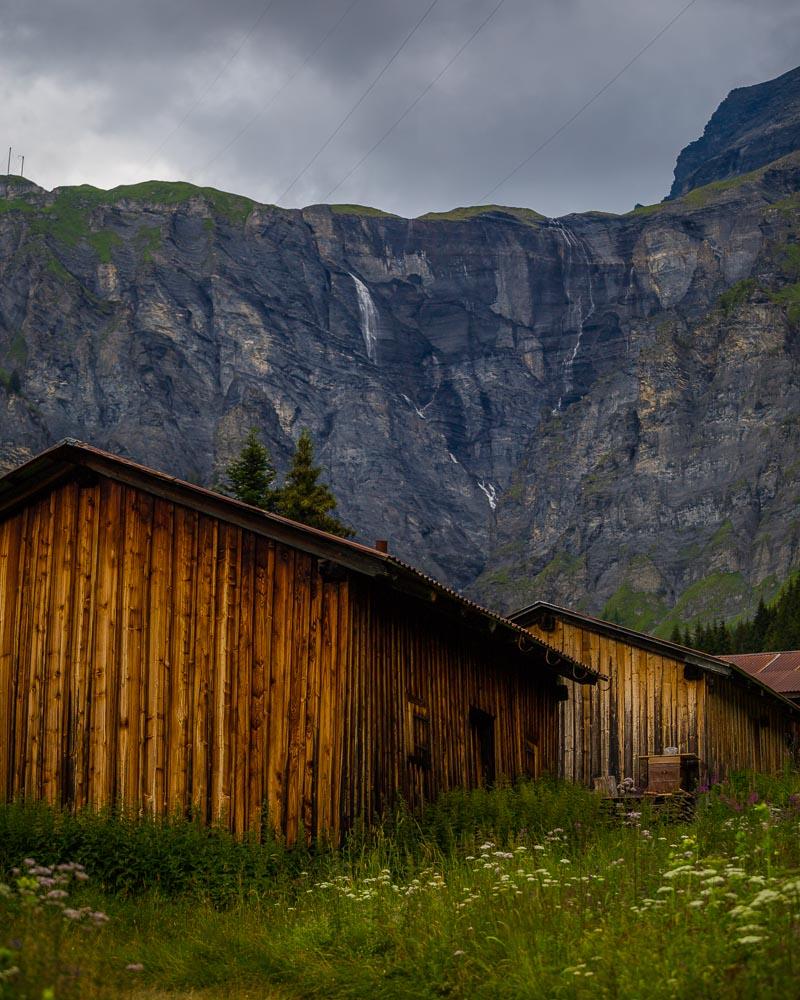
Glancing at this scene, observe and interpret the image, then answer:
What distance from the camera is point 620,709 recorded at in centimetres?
2470

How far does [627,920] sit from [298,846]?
17.1 ft

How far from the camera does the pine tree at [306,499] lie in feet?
148

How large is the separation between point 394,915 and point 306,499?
38.8 meters

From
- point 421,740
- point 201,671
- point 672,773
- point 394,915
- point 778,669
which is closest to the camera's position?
point 394,915

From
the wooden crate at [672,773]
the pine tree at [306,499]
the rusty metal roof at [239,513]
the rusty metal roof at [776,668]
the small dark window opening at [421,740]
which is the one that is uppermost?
the pine tree at [306,499]

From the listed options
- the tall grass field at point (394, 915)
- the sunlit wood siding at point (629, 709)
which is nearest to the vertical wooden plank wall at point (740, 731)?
the sunlit wood siding at point (629, 709)

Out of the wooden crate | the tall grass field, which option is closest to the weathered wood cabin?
the wooden crate

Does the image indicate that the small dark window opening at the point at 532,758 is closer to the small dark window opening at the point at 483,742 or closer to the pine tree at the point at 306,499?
the small dark window opening at the point at 483,742

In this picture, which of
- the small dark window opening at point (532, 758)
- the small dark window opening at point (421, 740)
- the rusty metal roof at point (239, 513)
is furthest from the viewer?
the small dark window opening at point (532, 758)

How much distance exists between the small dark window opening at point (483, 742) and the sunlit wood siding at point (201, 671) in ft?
4.22

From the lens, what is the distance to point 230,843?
1198 cm

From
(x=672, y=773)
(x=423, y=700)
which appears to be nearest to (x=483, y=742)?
(x=423, y=700)

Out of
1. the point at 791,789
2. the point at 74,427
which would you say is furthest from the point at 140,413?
the point at 791,789

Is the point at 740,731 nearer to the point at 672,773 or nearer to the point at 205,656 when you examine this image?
the point at 672,773
